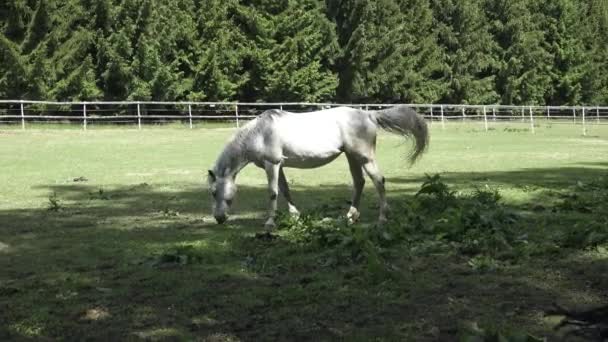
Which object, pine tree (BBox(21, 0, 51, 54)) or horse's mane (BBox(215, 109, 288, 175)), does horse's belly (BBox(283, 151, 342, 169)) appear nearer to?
horse's mane (BBox(215, 109, 288, 175))

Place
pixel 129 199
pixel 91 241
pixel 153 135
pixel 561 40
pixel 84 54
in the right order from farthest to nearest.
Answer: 1. pixel 561 40
2. pixel 84 54
3. pixel 153 135
4. pixel 129 199
5. pixel 91 241

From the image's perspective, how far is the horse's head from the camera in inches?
328

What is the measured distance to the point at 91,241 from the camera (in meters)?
7.55

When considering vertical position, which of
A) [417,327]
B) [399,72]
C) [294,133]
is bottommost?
[417,327]

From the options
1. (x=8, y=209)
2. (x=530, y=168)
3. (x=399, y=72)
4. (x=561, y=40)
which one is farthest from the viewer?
(x=561, y=40)

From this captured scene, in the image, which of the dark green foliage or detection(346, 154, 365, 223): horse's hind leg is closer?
the dark green foliage

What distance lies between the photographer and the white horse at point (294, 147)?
27.5 ft

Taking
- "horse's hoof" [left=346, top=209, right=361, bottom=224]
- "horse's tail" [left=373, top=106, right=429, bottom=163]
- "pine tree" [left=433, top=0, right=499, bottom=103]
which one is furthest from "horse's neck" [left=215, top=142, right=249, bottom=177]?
"pine tree" [left=433, top=0, right=499, bottom=103]

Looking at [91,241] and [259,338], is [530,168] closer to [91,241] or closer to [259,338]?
[91,241]

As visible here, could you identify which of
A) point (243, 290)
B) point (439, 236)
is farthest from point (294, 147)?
point (243, 290)

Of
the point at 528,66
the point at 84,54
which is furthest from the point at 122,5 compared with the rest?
the point at 528,66

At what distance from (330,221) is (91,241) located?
2.69m

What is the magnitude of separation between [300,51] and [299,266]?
119 feet

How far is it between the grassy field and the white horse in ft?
1.53
